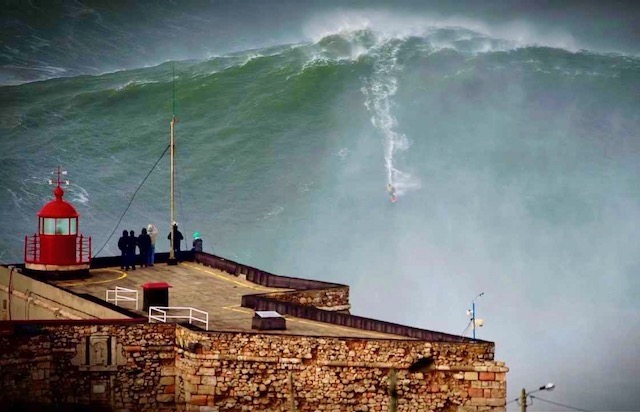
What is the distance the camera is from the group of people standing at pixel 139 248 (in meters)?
67.4

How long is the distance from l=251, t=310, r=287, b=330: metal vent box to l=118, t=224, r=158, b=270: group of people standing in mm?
12989

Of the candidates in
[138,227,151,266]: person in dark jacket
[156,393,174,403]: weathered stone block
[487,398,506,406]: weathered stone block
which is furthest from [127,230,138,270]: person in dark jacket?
[487,398,506,406]: weathered stone block

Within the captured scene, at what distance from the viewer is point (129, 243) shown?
67.4 m

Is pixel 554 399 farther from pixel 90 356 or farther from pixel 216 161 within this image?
pixel 216 161

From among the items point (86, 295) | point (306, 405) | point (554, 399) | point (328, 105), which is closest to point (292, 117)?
point (328, 105)

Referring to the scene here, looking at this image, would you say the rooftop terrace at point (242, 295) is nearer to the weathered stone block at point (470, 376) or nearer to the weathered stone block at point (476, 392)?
the weathered stone block at point (470, 376)

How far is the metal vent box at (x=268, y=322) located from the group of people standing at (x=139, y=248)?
13.0 metres

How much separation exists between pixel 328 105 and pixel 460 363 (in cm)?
5914

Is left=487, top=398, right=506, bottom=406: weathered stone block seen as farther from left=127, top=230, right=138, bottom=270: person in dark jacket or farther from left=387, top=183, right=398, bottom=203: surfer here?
left=387, top=183, right=398, bottom=203: surfer

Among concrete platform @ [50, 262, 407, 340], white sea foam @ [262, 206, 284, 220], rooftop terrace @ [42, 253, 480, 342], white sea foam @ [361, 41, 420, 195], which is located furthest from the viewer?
white sea foam @ [361, 41, 420, 195]

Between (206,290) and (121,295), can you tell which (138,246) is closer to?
(206,290)

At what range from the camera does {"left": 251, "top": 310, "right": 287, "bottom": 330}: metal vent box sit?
54594 mm

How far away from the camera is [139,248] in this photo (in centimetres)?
6819

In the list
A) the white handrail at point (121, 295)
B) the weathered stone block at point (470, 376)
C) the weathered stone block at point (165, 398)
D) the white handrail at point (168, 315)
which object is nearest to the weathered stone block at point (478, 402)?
the weathered stone block at point (470, 376)
